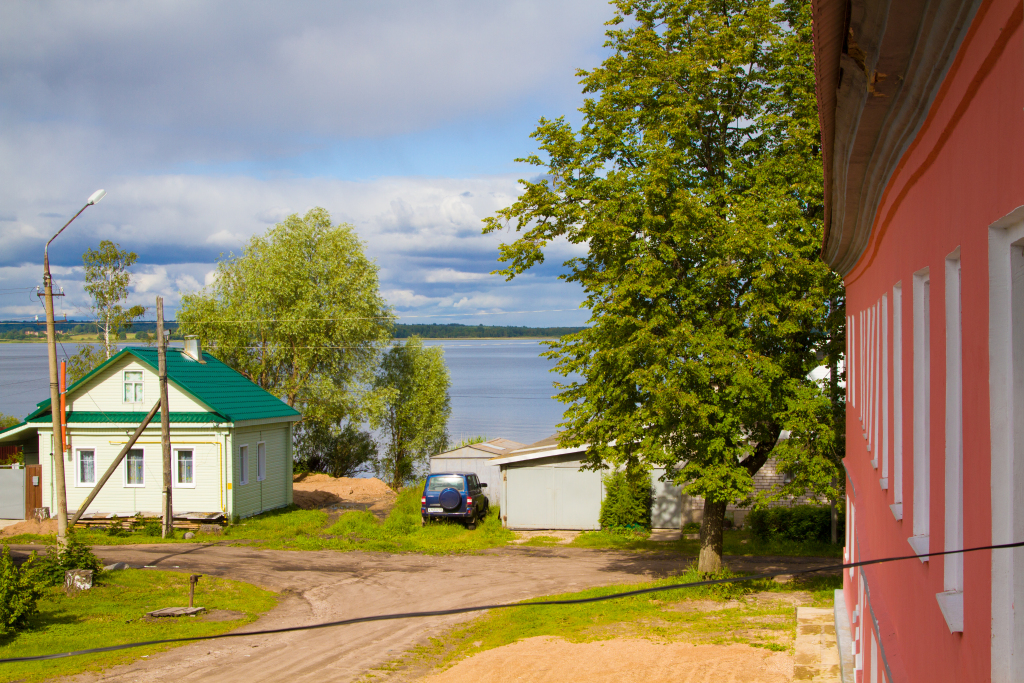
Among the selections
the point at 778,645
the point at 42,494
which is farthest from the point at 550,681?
the point at 42,494

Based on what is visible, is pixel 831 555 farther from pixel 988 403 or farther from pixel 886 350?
pixel 988 403

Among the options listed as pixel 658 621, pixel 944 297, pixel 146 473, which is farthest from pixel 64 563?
pixel 944 297

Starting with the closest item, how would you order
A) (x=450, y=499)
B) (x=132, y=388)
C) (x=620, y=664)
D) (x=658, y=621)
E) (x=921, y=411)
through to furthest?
(x=921, y=411)
(x=620, y=664)
(x=658, y=621)
(x=450, y=499)
(x=132, y=388)

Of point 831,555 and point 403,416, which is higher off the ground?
point 403,416

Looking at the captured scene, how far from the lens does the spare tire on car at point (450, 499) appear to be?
27.3 metres

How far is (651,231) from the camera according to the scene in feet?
55.3

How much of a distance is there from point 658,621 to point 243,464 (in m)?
18.2

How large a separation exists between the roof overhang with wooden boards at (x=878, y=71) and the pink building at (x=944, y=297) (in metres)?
0.01

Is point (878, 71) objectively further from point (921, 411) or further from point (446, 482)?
point (446, 482)

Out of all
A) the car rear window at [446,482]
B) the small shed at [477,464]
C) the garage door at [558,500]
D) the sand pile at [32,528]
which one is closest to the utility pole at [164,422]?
the sand pile at [32,528]

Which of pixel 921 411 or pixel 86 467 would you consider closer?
pixel 921 411

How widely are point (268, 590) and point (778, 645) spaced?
11.8 meters

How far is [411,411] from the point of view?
1806 inches

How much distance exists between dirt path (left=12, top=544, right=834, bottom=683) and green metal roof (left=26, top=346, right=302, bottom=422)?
5.71 metres
